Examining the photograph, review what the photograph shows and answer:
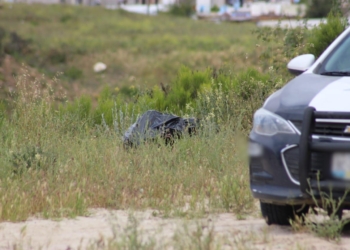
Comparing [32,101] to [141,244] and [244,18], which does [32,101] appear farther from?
[244,18]

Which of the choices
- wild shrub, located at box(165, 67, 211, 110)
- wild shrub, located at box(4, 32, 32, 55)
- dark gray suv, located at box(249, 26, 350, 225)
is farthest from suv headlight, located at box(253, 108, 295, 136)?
wild shrub, located at box(4, 32, 32, 55)

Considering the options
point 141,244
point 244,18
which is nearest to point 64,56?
point 141,244

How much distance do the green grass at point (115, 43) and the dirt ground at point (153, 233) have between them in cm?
2412

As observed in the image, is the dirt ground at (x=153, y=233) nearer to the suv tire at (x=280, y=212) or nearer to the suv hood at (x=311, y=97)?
the suv tire at (x=280, y=212)

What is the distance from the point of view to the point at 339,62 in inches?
236

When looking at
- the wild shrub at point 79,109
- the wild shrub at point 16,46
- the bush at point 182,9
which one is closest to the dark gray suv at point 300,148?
the wild shrub at point 79,109

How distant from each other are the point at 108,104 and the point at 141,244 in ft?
20.8

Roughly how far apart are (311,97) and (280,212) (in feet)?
2.76

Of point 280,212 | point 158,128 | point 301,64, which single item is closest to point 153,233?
point 280,212

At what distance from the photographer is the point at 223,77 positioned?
1134 cm

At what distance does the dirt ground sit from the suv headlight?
2.09ft

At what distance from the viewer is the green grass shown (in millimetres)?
42875

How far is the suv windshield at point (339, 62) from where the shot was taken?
5.85 meters

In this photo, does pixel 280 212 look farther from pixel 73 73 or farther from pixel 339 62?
pixel 73 73
